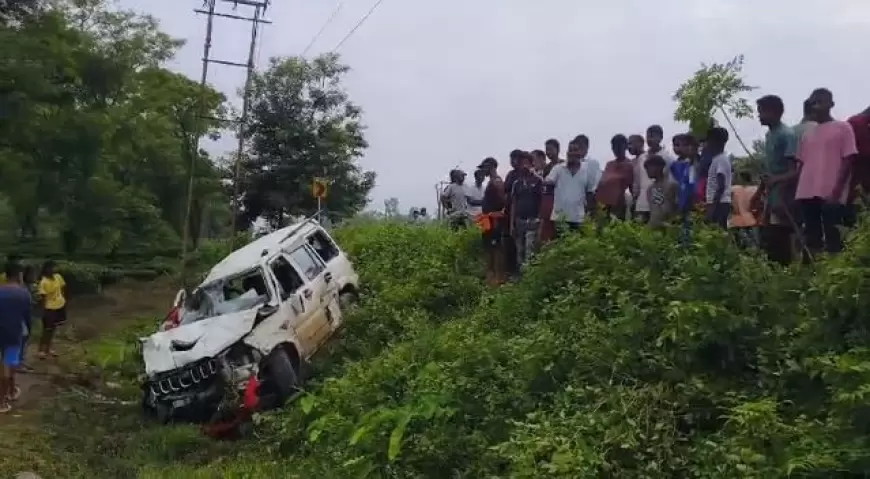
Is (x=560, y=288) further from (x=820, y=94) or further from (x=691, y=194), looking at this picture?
(x=820, y=94)

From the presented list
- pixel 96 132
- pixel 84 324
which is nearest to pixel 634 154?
pixel 84 324

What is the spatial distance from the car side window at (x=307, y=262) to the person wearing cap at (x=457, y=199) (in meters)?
2.92

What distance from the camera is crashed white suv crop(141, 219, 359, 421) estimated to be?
1104cm

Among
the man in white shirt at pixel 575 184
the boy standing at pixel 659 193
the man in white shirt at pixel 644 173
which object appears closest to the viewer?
the boy standing at pixel 659 193

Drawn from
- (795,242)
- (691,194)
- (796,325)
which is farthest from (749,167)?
(796,325)

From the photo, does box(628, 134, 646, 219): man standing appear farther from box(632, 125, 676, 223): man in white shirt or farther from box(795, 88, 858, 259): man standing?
box(795, 88, 858, 259): man standing

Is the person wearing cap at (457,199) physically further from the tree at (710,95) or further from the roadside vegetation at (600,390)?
the tree at (710,95)

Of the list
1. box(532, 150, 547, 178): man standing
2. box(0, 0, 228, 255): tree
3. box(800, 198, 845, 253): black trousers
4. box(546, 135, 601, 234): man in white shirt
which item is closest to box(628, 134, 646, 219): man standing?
box(546, 135, 601, 234): man in white shirt

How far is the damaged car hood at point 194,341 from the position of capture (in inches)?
436

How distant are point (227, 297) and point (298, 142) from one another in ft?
64.3

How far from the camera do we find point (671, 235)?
25.8 feet

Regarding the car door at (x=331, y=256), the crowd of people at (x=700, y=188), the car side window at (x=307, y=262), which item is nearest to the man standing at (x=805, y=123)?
the crowd of people at (x=700, y=188)

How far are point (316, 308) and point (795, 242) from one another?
6.89m

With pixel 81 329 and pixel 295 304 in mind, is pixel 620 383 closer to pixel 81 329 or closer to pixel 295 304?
pixel 295 304
